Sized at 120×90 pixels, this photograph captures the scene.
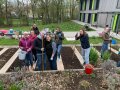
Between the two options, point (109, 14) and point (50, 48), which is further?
point (109, 14)

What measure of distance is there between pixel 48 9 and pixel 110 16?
14078 millimetres

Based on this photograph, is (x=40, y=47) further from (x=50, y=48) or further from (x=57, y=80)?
(x=57, y=80)

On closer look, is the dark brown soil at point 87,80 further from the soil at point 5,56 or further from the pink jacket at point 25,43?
the soil at point 5,56

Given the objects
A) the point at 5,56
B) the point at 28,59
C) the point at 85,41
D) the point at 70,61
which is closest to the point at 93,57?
the point at 85,41

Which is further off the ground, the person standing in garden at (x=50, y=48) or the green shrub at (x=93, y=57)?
the person standing in garden at (x=50, y=48)

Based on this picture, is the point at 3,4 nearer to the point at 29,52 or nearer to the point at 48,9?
the point at 48,9

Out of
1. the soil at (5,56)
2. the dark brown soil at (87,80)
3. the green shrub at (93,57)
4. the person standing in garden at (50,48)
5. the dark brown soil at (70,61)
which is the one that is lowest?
the dark brown soil at (87,80)

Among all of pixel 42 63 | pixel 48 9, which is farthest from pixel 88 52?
pixel 48 9

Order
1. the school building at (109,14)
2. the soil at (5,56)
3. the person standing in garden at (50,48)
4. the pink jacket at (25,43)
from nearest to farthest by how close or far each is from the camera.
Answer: the person standing in garden at (50,48) < the pink jacket at (25,43) < the soil at (5,56) < the school building at (109,14)

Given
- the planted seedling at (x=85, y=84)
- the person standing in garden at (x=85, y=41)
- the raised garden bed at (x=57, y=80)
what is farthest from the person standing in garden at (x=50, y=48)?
the planted seedling at (x=85, y=84)

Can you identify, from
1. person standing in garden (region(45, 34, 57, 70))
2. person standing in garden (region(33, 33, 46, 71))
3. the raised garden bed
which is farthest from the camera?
person standing in garden (region(45, 34, 57, 70))

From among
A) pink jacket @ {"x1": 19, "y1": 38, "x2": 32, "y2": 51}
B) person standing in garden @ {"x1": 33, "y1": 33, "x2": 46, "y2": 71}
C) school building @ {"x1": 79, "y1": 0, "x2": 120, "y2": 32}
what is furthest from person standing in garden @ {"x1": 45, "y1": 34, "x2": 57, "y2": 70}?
school building @ {"x1": 79, "y1": 0, "x2": 120, "y2": 32}

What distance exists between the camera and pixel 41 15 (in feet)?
92.0

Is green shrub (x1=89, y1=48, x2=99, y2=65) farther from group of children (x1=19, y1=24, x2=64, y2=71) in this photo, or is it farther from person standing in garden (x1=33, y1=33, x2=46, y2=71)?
person standing in garden (x1=33, y1=33, x2=46, y2=71)
